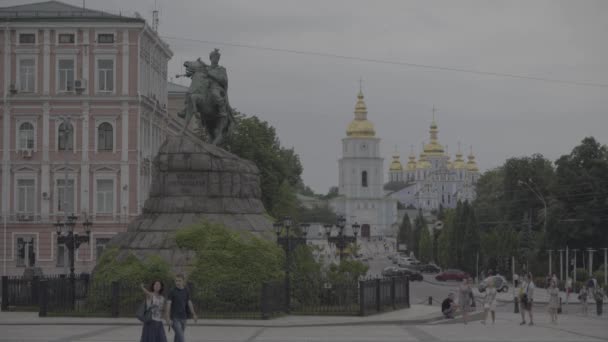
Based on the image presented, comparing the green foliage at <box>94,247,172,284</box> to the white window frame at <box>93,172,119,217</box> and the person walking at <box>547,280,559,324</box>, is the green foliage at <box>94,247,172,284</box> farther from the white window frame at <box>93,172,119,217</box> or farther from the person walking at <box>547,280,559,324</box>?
the white window frame at <box>93,172,119,217</box>

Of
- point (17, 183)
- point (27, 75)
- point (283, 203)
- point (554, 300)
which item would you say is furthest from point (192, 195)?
point (283, 203)

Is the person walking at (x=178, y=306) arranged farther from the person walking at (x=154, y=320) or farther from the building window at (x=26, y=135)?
the building window at (x=26, y=135)

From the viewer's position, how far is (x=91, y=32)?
2512 inches

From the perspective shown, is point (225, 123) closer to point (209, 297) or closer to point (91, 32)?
point (209, 297)

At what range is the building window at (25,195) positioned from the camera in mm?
64062

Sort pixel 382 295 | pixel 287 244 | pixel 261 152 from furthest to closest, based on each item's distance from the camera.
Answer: pixel 261 152 < pixel 382 295 < pixel 287 244

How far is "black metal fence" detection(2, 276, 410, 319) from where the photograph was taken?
33438 mm

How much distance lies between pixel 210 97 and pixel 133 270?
692cm

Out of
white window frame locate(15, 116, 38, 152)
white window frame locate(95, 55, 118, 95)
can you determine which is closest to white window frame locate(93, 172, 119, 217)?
white window frame locate(15, 116, 38, 152)

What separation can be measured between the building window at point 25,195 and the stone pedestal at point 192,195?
2819 cm

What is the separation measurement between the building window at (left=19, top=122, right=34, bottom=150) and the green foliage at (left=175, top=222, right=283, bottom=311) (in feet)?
104

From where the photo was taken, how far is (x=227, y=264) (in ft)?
113

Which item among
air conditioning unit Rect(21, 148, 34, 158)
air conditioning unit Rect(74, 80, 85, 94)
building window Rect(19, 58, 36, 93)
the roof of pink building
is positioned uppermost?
the roof of pink building

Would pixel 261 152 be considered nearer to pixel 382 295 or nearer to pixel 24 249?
pixel 24 249
